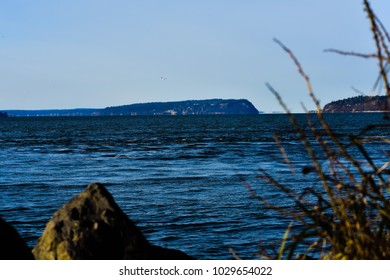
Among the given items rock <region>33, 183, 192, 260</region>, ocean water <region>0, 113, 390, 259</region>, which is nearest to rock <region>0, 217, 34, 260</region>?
rock <region>33, 183, 192, 260</region>

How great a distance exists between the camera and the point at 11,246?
255 inches

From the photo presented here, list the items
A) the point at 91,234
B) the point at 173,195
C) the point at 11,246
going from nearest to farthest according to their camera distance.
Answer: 1. the point at 91,234
2. the point at 11,246
3. the point at 173,195

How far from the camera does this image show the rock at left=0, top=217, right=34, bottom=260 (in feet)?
20.9

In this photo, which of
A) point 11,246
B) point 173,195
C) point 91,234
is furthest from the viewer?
point 173,195

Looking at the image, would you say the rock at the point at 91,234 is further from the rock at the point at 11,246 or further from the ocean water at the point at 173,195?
the ocean water at the point at 173,195

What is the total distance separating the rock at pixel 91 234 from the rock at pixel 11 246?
0.23 m

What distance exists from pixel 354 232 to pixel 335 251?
0.47 ft

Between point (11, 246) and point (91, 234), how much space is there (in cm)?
98

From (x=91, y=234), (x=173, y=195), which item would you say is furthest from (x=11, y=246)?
(x=173, y=195)

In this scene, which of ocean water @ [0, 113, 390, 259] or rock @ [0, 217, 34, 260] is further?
ocean water @ [0, 113, 390, 259]

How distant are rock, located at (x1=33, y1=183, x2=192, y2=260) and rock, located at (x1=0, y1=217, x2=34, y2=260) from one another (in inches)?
8.9

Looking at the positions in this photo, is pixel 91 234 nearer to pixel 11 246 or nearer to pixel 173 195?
pixel 11 246

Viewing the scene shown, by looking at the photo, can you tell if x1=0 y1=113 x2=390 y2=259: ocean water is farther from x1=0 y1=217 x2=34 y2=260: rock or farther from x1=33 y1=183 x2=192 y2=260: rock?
x1=0 y1=217 x2=34 y2=260: rock

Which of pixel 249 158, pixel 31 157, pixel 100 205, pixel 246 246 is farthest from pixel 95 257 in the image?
pixel 31 157
